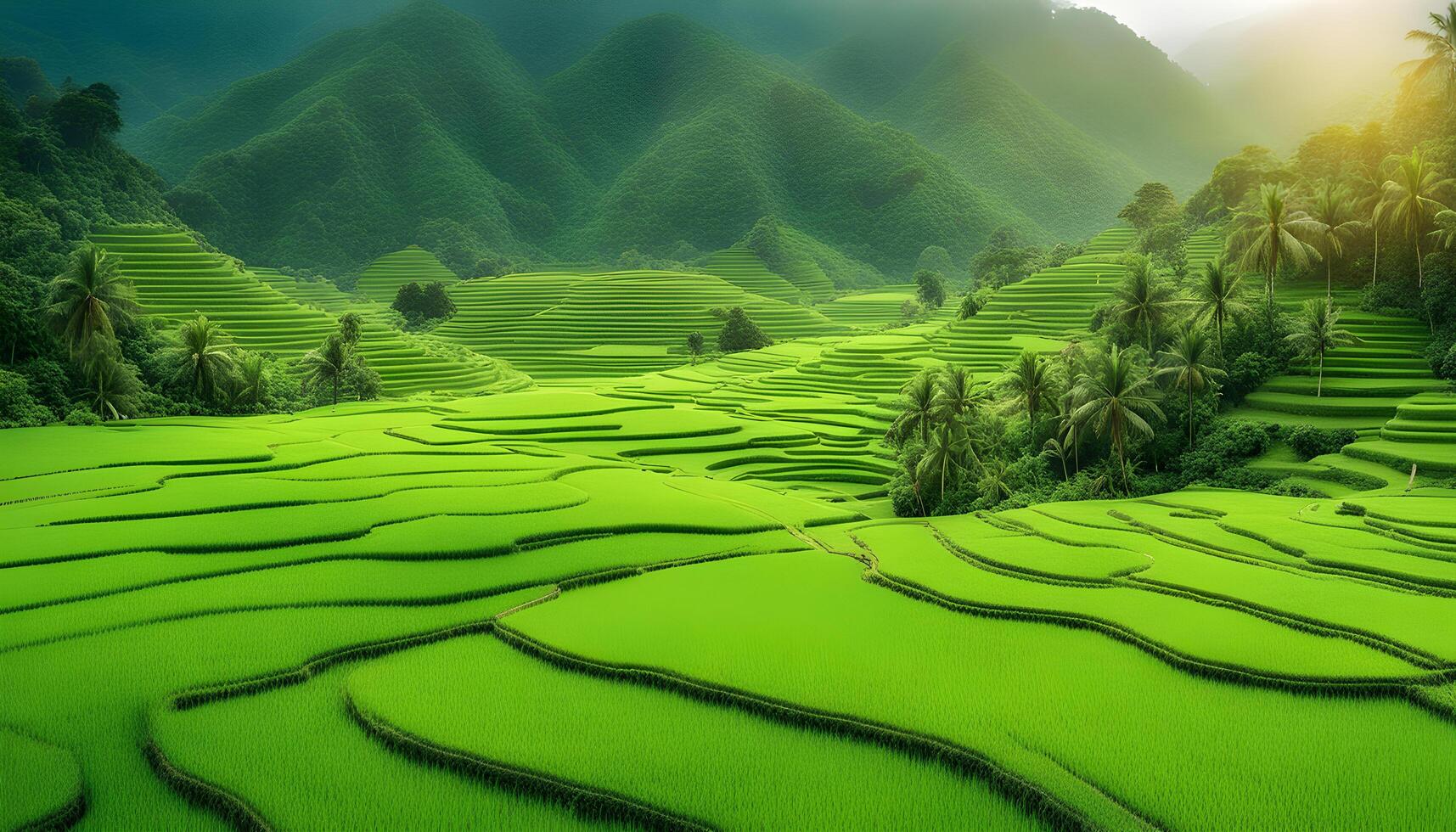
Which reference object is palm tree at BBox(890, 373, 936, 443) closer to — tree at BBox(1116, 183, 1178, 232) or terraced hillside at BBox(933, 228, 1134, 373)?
terraced hillside at BBox(933, 228, 1134, 373)

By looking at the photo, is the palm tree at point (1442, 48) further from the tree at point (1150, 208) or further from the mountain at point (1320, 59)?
the mountain at point (1320, 59)

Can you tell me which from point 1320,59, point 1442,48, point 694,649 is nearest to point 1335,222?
point 1442,48

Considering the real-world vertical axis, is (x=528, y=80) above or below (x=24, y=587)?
above

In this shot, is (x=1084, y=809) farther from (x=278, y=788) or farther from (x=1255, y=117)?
(x=1255, y=117)

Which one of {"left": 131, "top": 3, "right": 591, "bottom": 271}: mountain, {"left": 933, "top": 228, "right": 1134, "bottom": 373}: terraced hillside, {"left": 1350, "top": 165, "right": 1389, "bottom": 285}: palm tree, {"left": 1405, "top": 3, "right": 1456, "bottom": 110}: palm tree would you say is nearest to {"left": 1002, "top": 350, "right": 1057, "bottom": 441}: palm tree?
{"left": 1350, "top": 165, "right": 1389, "bottom": 285}: palm tree

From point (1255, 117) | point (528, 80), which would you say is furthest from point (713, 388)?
point (1255, 117)

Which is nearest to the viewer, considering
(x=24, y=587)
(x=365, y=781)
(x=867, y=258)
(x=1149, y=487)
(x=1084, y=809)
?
(x=1084, y=809)

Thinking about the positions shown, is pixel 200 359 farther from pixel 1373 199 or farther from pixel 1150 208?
pixel 1150 208
